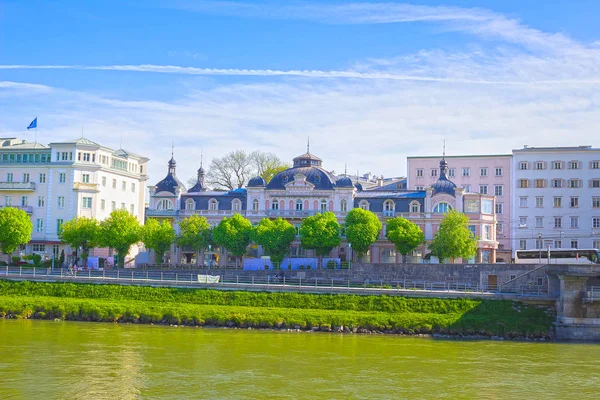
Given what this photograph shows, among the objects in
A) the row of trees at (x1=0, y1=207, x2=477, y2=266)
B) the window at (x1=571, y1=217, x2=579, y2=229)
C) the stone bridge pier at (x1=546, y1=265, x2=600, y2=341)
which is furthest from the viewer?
the window at (x1=571, y1=217, x2=579, y2=229)

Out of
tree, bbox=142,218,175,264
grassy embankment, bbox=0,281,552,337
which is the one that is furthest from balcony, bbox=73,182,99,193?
grassy embankment, bbox=0,281,552,337

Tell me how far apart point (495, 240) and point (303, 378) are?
160ft

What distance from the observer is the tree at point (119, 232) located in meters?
74.5

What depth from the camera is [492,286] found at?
61594 millimetres

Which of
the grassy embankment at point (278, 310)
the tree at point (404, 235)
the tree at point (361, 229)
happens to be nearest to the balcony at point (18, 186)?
the grassy embankment at point (278, 310)

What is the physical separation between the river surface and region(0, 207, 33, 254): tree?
23092 millimetres

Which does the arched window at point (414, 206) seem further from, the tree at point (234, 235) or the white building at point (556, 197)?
the tree at point (234, 235)

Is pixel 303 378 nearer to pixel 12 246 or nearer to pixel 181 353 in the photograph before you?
pixel 181 353

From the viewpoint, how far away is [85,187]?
81.4 m

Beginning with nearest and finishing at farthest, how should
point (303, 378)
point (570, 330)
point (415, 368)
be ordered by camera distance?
point (303, 378), point (415, 368), point (570, 330)

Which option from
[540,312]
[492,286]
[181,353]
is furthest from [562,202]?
[181,353]

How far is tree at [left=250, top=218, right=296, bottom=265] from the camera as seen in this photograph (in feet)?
252

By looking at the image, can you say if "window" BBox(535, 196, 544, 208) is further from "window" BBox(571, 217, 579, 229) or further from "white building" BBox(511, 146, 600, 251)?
"window" BBox(571, 217, 579, 229)

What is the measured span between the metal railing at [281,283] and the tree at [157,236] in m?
6.86
